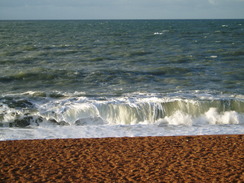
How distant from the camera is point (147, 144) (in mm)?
7195

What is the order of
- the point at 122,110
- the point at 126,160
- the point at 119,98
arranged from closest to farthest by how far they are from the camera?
the point at 126,160 → the point at 122,110 → the point at 119,98

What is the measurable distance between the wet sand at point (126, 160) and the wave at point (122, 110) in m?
2.65

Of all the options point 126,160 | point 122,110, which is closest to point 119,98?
point 122,110

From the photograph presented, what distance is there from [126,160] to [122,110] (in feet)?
15.9

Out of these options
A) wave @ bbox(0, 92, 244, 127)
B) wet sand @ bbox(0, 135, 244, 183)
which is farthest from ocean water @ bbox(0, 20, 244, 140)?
wet sand @ bbox(0, 135, 244, 183)

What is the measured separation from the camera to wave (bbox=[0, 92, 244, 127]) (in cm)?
1027

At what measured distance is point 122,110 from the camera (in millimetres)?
10992

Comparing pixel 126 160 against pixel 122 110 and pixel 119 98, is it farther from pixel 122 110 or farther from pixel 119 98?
pixel 119 98

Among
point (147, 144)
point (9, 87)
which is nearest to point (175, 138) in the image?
point (147, 144)

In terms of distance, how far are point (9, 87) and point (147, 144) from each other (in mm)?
9435

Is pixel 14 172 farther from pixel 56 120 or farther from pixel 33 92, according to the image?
pixel 33 92

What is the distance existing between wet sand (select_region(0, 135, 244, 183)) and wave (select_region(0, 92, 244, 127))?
2.65 m

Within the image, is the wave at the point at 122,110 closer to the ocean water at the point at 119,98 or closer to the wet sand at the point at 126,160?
the ocean water at the point at 119,98

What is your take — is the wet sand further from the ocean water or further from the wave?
the wave
